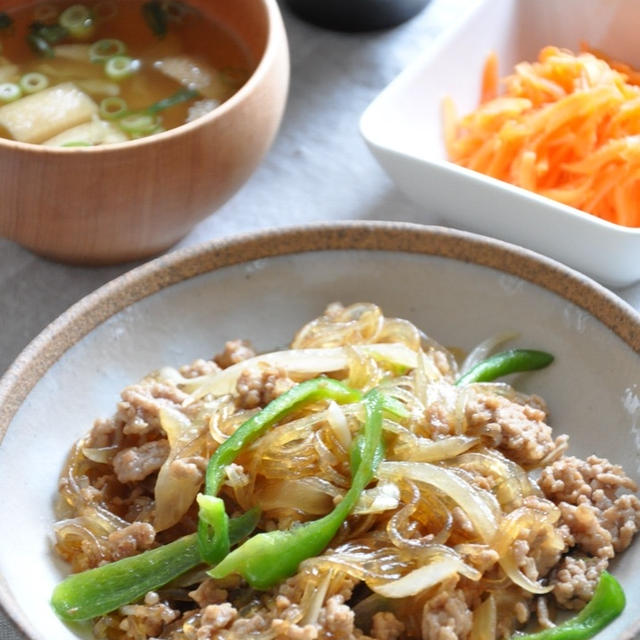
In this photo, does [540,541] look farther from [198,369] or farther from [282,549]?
[198,369]

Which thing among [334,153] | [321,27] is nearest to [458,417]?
[334,153]

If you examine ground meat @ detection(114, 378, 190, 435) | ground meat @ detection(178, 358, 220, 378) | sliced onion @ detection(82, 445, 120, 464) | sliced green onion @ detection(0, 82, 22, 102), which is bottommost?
sliced onion @ detection(82, 445, 120, 464)

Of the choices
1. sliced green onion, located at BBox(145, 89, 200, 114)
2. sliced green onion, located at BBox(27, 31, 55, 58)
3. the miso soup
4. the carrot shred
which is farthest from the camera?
the carrot shred

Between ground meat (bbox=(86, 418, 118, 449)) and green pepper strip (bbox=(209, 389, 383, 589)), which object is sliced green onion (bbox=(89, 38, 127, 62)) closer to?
ground meat (bbox=(86, 418, 118, 449))

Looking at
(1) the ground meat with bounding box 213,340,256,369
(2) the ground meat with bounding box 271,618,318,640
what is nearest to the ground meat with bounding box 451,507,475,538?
(2) the ground meat with bounding box 271,618,318,640

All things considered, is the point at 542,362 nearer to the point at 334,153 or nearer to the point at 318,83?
the point at 334,153

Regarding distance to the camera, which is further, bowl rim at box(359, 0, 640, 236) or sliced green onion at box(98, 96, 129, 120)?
sliced green onion at box(98, 96, 129, 120)

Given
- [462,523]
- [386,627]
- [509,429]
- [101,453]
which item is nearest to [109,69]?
[101,453]
